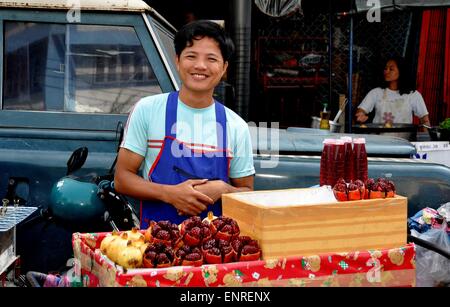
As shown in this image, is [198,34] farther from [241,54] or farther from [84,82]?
[241,54]

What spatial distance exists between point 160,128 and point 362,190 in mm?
932

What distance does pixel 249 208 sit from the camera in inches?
95.3

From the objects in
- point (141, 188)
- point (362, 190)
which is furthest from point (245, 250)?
point (141, 188)

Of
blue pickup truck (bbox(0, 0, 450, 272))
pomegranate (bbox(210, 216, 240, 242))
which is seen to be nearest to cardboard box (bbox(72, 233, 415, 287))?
pomegranate (bbox(210, 216, 240, 242))

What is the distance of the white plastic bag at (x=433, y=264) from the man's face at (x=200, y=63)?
1.46 m

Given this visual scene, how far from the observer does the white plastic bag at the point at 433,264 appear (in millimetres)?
3393

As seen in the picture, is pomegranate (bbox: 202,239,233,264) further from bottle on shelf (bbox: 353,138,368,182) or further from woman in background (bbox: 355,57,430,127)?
woman in background (bbox: 355,57,430,127)

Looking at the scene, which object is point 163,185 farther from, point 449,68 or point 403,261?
point 449,68

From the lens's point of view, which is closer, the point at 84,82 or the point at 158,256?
the point at 158,256

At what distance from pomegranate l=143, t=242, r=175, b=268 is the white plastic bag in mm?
1679

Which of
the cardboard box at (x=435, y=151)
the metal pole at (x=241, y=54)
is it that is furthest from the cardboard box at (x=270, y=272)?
the cardboard box at (x=435, y=151)

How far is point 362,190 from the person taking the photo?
2475 millimetres

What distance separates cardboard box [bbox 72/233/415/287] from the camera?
2.13 metres
